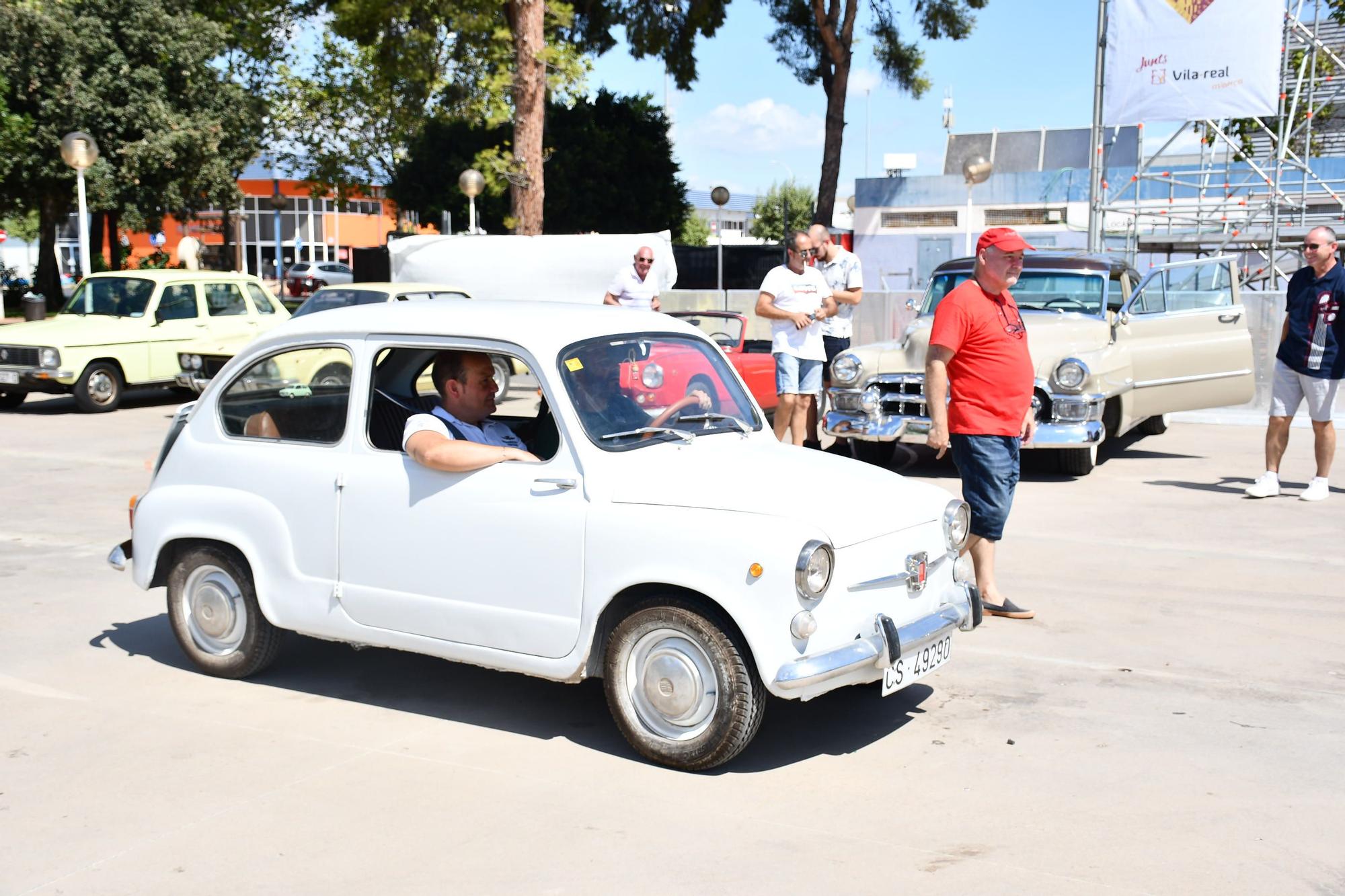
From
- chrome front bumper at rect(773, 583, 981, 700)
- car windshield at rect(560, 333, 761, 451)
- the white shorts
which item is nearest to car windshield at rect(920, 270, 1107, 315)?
the white shorts

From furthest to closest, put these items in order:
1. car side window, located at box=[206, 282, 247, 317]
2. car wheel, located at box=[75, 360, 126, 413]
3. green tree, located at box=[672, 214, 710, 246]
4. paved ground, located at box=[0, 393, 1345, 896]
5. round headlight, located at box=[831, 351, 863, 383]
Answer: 1. green tree, located at box=[672, 214, 710, 246]
2. car side window, located at box=[206, 282, 247, 317]
3. car wheel, located at box=[75, 360, 126, 413]
4. round headlight, located at box=[831, 351, 863, 383]
5. paved ground, located at box=[0, 393, 1345, 896]

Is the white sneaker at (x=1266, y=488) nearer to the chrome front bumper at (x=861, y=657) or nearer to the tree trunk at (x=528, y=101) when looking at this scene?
the chrome front bumper at (x=861, y=657)

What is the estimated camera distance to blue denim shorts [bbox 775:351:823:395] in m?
10.6

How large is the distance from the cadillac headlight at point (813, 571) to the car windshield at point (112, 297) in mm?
14743

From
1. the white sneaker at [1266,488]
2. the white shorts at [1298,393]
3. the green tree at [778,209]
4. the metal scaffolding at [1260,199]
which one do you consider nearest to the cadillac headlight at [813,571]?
the white shorts at [1298,393]

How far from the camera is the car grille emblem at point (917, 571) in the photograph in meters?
4.84

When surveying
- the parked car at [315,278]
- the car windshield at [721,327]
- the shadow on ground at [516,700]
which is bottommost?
the shadow on ground at [516,700]

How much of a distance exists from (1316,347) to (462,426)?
23.0ft

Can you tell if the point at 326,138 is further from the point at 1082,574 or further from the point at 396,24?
the point at 1082,574

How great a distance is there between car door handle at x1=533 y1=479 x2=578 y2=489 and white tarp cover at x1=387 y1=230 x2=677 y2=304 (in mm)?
14425

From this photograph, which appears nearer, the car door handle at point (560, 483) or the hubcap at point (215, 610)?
the car door handle at point (560, 483)

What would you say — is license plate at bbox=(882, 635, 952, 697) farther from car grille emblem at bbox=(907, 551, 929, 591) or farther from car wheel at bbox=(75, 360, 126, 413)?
car wheel at bbox=(75, 360, 126, 413)

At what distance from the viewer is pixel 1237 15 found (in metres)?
19.0

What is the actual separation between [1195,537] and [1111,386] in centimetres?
248
